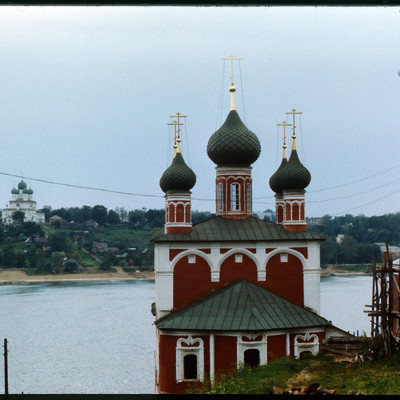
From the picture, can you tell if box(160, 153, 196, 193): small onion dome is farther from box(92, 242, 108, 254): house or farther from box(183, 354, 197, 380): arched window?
box(92, 242, 108, 254): house

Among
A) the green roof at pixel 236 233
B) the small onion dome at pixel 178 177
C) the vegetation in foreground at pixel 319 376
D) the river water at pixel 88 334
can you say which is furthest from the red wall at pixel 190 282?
the river water at pixel 88 334

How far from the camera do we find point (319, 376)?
807 centimetres

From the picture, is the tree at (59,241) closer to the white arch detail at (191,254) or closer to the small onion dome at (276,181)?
the small onion dome at (276,181)

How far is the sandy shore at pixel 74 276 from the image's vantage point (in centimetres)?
4928

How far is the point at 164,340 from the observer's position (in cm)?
1057

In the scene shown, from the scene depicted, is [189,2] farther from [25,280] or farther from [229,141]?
[25,280]

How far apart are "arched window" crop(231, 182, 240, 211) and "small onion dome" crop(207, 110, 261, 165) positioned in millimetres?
460

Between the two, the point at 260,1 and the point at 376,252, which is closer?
Result: the point at 260,1

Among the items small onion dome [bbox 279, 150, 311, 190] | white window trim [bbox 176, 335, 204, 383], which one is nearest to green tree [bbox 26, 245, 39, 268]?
small onion dome [bbox 279, 150, 311, 190]

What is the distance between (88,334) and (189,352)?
14622 millimetres

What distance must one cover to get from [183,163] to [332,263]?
1174 inches

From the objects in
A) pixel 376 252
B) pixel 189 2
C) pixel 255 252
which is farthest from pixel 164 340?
pixel 376 252

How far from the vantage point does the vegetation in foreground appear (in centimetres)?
657

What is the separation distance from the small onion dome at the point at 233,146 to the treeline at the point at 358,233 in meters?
15.8
